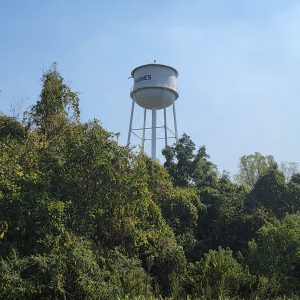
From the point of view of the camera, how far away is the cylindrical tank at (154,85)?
2598cm

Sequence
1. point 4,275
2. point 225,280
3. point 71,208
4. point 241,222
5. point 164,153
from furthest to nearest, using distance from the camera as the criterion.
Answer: point 164,153 → point 241,222 → point 225,280 → point 71,208 → point 4,275

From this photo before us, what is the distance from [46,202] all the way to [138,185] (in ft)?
9.27

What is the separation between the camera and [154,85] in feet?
84.7

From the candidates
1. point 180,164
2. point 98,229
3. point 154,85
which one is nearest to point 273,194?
point 180,164

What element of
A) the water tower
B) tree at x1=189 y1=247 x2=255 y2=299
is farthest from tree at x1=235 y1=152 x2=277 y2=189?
tree at x1=189 y1=247 x2=255 y2=299

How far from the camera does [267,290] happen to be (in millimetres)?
15188

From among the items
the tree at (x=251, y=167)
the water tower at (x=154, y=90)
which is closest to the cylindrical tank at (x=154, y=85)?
the water tower at (x=154, y=90)

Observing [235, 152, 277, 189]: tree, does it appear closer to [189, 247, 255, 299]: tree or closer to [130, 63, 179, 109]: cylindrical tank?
[130, 63, 179, 109]: cylindrical tank

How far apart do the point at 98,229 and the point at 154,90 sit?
1341cm

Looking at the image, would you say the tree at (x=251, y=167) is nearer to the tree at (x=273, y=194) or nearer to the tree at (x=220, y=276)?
the tree at (x=273, y=194)

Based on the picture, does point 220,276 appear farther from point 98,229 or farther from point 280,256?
point 98,229

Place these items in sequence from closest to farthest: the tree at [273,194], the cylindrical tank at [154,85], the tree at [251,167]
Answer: the tree at [273,194]
the cylindrical tank at [154,85]
the tree at [251,167]

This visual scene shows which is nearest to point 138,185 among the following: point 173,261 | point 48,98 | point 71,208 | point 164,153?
point 71,208

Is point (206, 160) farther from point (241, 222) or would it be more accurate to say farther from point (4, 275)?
point (4, 275)
